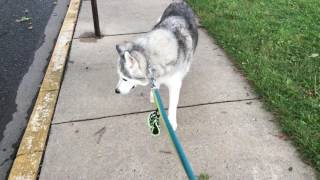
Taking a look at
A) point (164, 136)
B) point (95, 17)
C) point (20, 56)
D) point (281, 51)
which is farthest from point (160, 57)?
point (20, 56)

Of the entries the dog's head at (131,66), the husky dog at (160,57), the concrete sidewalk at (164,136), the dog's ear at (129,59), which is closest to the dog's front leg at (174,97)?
the husky dog at (160,57)

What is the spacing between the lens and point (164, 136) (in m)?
3.88

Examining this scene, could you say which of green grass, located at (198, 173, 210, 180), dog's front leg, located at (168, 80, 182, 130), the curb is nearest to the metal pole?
the curb

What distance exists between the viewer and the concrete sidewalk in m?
3.47

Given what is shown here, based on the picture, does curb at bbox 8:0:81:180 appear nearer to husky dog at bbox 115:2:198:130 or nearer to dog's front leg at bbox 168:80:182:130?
husky dog at bbox 115:2:198:130

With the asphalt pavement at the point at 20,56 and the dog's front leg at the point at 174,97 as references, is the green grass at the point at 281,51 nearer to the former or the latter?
the dog's front leg at the point at 174,97

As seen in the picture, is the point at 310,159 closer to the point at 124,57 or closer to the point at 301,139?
the point at 301,139

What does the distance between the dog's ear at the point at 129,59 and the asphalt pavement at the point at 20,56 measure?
1.54m

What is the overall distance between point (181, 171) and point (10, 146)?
175 cm

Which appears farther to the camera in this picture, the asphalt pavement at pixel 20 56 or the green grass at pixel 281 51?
the asphalt pavement at pixel 20 56

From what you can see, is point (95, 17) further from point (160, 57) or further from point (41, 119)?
point (160, 57)

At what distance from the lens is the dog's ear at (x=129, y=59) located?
3102mm

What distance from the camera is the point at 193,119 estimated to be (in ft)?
13.5

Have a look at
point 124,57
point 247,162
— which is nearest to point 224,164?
point 247,162
